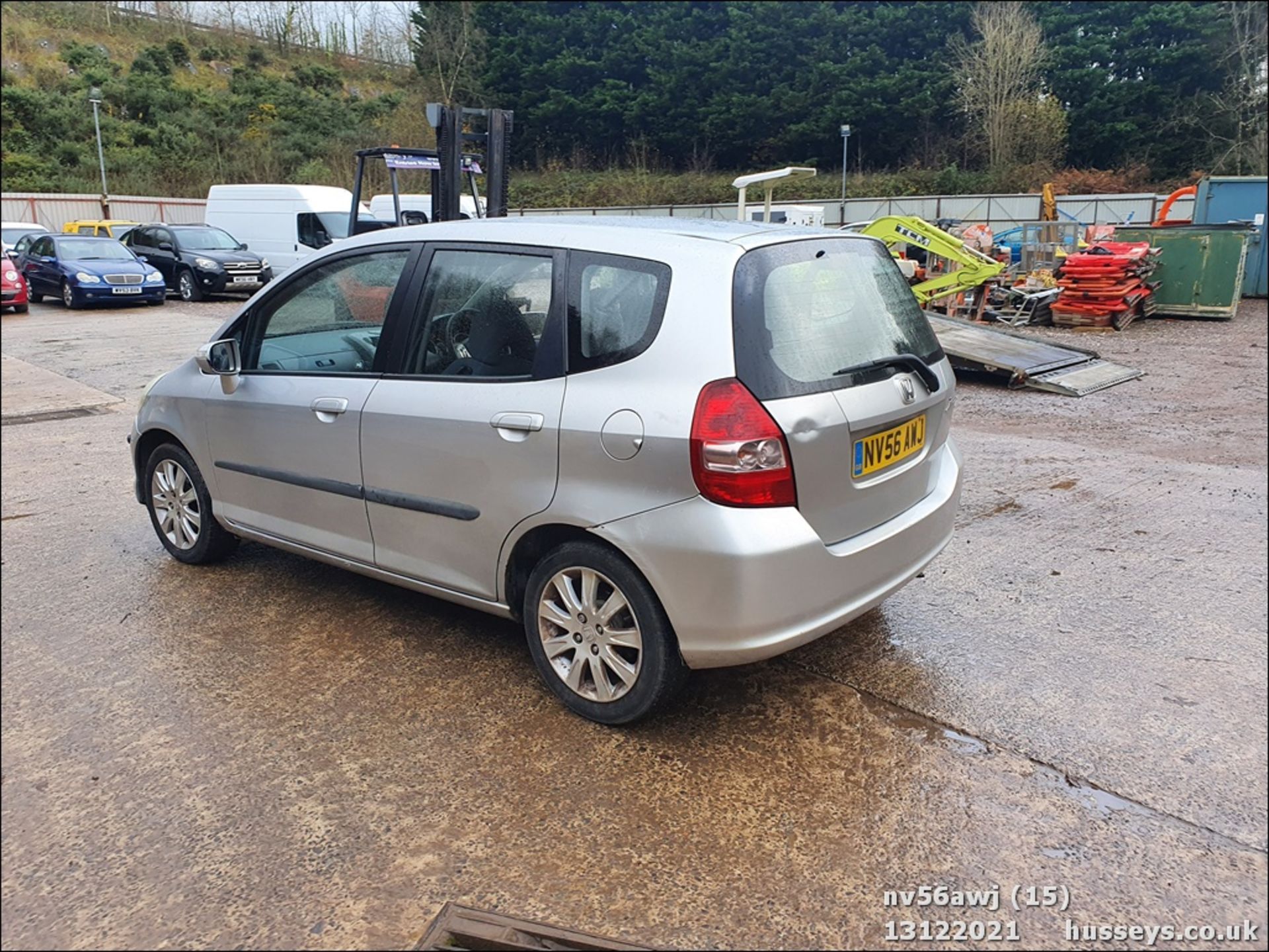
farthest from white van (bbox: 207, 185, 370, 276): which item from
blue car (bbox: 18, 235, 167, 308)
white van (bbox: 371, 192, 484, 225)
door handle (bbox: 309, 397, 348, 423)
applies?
door handle (bbox: 309, 397, 348, 423)

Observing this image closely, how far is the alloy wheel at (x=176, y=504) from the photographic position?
451cm

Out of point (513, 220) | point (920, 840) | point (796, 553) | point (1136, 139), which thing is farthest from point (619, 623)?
point (1136, 139)

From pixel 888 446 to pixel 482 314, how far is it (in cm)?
153

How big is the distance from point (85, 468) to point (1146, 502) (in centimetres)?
702

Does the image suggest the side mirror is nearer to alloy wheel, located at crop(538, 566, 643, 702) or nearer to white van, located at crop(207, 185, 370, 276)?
alloy wheel, located at crop(538, 566, 643, 702)

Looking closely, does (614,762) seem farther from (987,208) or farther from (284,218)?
(987,208)

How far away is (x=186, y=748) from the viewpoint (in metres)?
2.99

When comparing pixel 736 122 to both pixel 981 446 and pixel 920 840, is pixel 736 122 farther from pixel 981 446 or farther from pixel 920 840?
pixel 920 840

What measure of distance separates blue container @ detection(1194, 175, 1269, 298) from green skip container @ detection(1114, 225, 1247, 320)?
2492 mm

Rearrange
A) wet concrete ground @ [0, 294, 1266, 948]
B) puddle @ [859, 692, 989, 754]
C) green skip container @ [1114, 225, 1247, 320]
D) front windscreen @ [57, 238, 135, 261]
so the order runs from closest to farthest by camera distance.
A: wet concrete ground @ [0, 294, 1266, 948] → puddle @ [859, 692, 989, 754] → green skip container @ [1114, 225, 1247, 320] → front windscreen @ [57, 238, 135, 261]

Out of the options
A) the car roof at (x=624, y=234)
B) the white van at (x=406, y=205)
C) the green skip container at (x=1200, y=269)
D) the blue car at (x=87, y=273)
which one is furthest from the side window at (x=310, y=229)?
the car roof at (x=624, y=234)

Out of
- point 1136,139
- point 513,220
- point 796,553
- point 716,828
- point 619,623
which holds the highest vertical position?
point 1136,139

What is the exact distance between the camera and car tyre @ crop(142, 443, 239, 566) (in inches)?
175

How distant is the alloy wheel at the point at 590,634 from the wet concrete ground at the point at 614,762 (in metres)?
0.17
